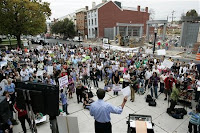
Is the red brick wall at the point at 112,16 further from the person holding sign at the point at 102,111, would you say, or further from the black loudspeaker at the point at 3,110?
the black loudspeaker at the point at 3,110

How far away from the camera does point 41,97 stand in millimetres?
2588

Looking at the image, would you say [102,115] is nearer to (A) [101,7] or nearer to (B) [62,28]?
(A) [101,7]

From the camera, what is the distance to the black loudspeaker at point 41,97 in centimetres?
257

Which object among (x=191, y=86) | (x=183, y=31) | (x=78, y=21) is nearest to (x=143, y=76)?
(x=191, y=86)

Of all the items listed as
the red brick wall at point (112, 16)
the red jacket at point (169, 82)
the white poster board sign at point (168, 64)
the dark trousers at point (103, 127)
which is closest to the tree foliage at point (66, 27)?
the red brick wall at point (112, 16)

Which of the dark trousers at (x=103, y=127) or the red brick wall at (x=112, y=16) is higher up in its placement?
the red brick wall at (x=112, y=16)

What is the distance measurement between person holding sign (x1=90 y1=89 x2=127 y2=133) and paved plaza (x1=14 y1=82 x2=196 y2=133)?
2744mm

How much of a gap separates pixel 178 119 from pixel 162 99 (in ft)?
6.42

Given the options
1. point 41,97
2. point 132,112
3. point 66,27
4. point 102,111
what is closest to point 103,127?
point 102,111

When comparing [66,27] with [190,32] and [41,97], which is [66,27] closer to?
[190,32]

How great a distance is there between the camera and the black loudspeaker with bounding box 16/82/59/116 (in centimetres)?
257

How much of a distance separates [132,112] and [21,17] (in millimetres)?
22290

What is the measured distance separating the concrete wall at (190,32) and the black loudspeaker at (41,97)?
86.2 ft

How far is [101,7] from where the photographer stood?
44781 millimetres
